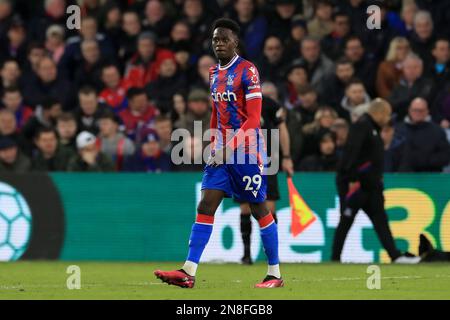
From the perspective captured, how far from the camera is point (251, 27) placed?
1981 centimetres

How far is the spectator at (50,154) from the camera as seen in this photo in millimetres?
17391

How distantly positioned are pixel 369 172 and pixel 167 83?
502 centimetres

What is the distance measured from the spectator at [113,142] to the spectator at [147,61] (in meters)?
2.12

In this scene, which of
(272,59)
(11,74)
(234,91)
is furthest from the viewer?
(11,74)

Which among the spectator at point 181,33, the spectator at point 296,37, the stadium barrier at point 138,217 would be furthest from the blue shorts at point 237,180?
the spectator at point 181,33

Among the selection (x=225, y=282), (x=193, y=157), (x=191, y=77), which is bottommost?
(x=225, y=282)

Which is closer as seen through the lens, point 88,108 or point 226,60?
point 226,60

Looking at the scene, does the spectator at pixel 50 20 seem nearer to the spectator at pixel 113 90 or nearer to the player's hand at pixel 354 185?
the spectator at pixel 113 90

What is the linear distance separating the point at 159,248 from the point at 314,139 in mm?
2735

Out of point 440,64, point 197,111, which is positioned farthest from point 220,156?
point 440,64

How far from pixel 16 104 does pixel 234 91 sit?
920 cm

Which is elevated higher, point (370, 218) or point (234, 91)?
point (234, 91)

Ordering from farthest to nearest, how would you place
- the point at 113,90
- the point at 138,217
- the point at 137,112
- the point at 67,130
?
the point at 113,90
the point at 137,112
the point at 67,130
the point at 138,217

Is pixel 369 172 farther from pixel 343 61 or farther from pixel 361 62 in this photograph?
pixel 361 62
